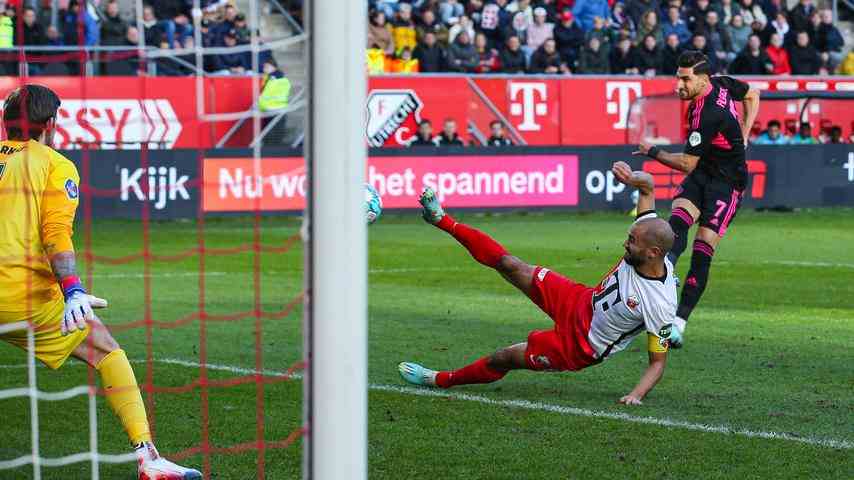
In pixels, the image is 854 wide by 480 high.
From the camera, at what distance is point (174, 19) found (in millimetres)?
18562

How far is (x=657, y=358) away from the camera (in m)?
7.80

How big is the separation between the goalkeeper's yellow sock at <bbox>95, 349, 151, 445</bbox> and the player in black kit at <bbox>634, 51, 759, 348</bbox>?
5.37 meters

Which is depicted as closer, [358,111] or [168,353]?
[358,111]

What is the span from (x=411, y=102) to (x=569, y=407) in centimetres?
1603

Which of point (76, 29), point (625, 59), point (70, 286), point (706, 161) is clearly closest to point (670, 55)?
point (625, 59)

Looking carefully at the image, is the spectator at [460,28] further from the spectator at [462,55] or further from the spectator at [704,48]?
the spectator at [704,48]

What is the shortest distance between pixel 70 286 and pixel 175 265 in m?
9.75

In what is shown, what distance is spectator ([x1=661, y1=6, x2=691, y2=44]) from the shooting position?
89.7 ft

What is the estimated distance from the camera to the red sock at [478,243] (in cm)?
832

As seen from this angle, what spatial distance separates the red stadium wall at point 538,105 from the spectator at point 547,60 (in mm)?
855

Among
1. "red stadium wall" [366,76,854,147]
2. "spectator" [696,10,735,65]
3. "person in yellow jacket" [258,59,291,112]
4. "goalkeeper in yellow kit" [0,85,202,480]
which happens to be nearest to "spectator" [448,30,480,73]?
"red stadium wall" [366,76,854,147]

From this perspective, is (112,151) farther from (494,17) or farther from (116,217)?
(494,17)

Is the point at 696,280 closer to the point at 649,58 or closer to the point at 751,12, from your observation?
the point at 649,58

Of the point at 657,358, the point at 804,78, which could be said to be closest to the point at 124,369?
the point at 657,358
